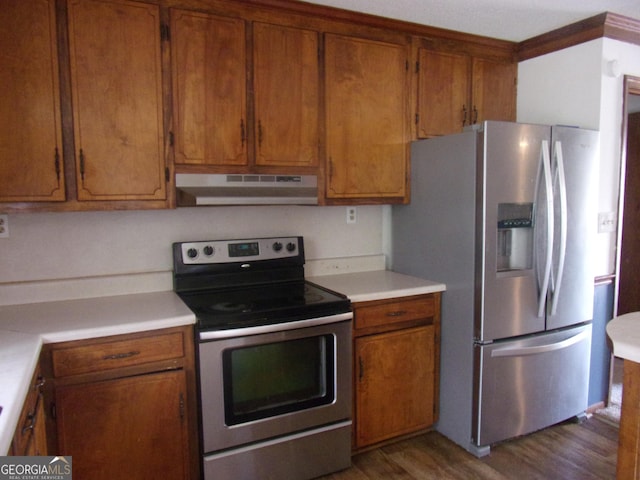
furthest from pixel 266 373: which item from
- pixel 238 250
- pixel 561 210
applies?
pixel 561 210

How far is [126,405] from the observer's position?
6.10 ft

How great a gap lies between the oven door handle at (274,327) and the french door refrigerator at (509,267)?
2.31 ft

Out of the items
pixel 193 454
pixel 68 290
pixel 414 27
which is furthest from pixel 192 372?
A: pixel 414 27

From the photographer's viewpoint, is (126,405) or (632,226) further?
(632,226)

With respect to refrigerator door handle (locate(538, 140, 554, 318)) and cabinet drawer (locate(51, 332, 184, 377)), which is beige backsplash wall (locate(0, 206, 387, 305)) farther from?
refrigerator door handle (locate(538, 140, 554, 318))

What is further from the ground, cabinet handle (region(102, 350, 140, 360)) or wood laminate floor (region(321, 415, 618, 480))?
cabinet handle (region(102, 350, 140, 360))

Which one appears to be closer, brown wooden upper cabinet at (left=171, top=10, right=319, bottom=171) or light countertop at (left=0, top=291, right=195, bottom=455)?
light countertop at (left=0, top=291, right=195, bottom=455)

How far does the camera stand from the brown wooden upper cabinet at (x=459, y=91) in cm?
275

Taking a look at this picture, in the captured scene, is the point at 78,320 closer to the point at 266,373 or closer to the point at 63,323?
the point at 63,323

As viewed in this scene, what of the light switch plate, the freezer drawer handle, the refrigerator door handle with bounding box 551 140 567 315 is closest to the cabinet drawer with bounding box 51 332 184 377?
the freezer drawer handle

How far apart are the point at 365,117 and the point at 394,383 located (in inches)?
58.1

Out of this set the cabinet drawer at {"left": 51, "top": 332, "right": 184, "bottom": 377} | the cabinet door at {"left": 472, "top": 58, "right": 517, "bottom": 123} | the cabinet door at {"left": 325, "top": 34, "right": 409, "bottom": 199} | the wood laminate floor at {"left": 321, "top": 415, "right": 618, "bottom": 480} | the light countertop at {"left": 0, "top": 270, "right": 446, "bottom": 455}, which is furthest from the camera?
the cabinet door at {"left": 472, "top": 58, "right": 517, "bottom": 123}

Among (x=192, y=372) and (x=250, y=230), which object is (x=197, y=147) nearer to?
(x=250, y=230)

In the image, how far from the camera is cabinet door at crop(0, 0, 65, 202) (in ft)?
6.09
